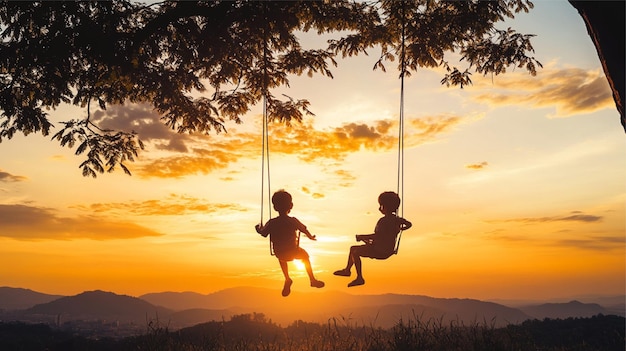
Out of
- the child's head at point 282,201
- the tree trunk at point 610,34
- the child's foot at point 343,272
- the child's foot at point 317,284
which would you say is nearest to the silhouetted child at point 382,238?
the child's foot at point 343,272

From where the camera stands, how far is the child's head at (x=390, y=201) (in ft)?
33.0

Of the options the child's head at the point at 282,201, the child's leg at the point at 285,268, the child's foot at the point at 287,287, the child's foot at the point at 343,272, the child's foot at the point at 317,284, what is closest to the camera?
the child's foot at the point at 317,284

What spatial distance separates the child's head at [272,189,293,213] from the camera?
10.1 metres

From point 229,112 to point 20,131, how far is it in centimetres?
512

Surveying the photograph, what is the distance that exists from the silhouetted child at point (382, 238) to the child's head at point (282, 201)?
144cm

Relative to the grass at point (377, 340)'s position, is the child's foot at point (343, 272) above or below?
above

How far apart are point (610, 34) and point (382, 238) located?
16.1 ft

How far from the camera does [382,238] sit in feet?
32.3

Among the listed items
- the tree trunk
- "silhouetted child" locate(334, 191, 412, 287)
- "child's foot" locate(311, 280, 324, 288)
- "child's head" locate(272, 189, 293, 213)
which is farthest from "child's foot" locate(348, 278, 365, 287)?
the tree trunk

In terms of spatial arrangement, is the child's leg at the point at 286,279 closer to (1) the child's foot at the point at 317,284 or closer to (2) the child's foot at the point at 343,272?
(1) the child's foot at the point at 317,284

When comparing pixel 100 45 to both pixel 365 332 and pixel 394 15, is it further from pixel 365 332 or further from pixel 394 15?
pixel 365 332

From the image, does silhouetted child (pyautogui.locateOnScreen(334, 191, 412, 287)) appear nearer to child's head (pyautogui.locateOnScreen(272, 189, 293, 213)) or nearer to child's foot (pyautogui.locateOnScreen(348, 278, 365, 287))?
child's foot (pyautogui.locateOnScreen(348, 278, 365, 287))

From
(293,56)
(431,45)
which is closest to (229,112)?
(293,56)

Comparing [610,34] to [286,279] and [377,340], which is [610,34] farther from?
[286,279]
